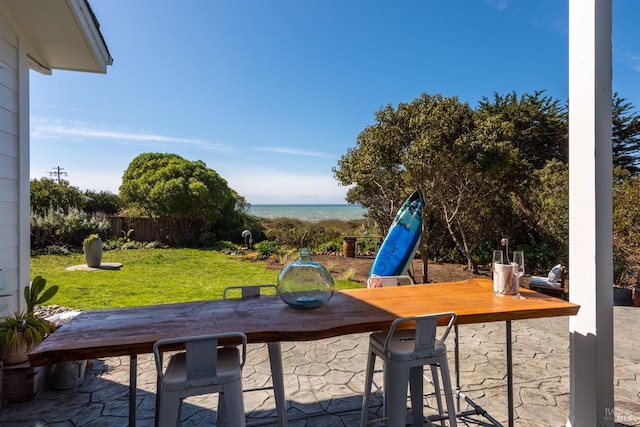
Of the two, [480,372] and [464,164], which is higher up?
[464,164]

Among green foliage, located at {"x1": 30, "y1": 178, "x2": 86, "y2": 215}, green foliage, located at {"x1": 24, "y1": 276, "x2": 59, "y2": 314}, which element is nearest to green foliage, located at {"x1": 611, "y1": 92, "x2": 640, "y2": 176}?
green foliage, located at {"x1": 24, "y1": 276, "x2": 59, "y2": 314}

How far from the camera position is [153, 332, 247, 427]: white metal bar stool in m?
1.17

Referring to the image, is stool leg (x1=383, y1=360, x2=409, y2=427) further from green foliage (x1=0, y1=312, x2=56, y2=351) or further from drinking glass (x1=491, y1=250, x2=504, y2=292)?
green foliage (x1=0, y1=312, x2=56, y2=351)

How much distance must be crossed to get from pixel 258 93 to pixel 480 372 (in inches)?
349

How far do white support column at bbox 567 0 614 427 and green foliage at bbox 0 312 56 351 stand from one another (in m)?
3.37

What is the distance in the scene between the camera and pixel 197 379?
1.21m

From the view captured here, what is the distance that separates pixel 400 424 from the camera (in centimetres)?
146

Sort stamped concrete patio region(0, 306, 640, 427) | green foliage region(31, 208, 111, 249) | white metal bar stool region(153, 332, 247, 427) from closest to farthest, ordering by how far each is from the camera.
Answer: white metal bar stool region(153, 332, 247, 427) < stamped concrete patio region(0, 306, 640, 427) < green foliage region(31, 208, 111, 249)

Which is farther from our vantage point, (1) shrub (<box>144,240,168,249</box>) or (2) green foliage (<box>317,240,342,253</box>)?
(1) shrub (<box>144,240,168,249</box>)

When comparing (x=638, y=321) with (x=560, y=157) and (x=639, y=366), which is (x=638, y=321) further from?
(x=560, y=157)

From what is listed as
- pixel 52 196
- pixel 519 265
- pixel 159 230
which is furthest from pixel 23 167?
pixel 52 196

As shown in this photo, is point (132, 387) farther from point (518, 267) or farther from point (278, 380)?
point (518, 267)

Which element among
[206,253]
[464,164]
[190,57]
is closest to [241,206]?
[206,253]

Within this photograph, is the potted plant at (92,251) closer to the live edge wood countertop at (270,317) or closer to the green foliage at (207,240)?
the green foliage at (207,240)
